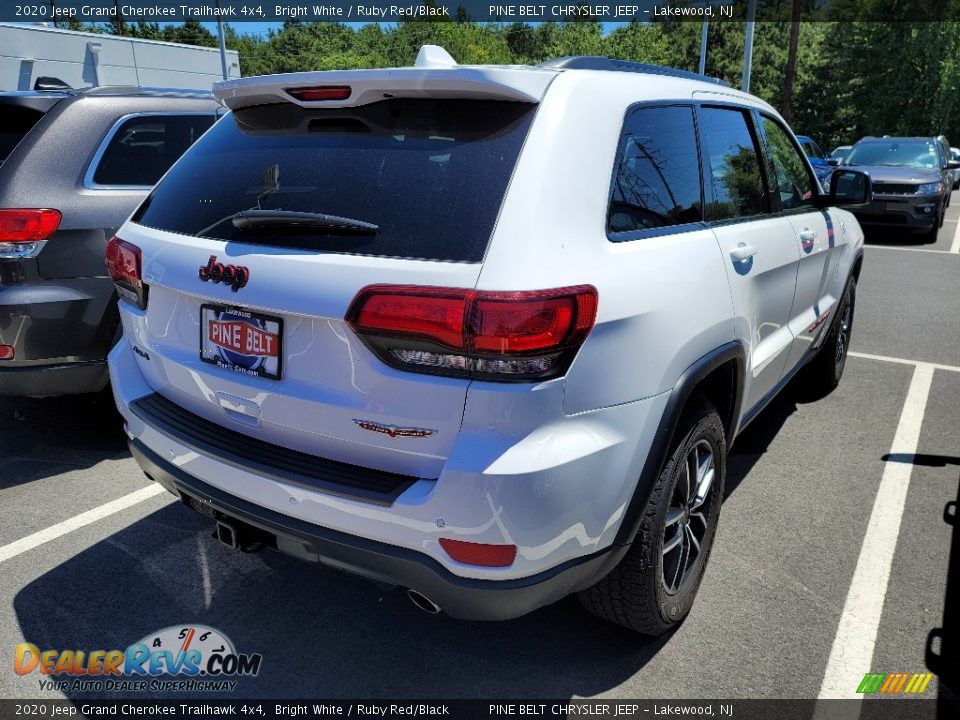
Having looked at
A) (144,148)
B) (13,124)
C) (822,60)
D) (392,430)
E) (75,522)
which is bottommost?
(75,522)

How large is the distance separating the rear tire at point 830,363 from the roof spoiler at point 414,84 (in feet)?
11.7

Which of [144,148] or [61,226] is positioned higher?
[144,148]

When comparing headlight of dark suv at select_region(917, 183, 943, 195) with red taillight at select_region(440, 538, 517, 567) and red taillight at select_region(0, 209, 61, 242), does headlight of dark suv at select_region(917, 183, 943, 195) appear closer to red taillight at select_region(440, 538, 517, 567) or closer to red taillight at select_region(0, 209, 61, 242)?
red taillight at select_region(0, 209, 61, 242)

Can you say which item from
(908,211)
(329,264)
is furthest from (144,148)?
(908,211)

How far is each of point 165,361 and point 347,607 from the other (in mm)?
1125

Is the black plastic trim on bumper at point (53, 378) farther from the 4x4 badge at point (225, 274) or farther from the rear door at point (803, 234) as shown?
the rear door at point (803, 234)

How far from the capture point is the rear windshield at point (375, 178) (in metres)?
1.91

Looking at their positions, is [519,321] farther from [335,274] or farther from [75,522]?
[75,522]

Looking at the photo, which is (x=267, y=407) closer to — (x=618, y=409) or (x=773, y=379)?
(x=618, y=409)

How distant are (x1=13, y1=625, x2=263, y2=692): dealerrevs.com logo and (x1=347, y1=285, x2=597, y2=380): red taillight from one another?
1.36m

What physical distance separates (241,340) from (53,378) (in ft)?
7.18

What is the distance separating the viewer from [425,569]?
191 centimetres

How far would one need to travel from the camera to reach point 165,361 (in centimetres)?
244

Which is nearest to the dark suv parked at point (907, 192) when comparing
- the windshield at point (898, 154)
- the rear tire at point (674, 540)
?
the windshield at point (898, 154)
